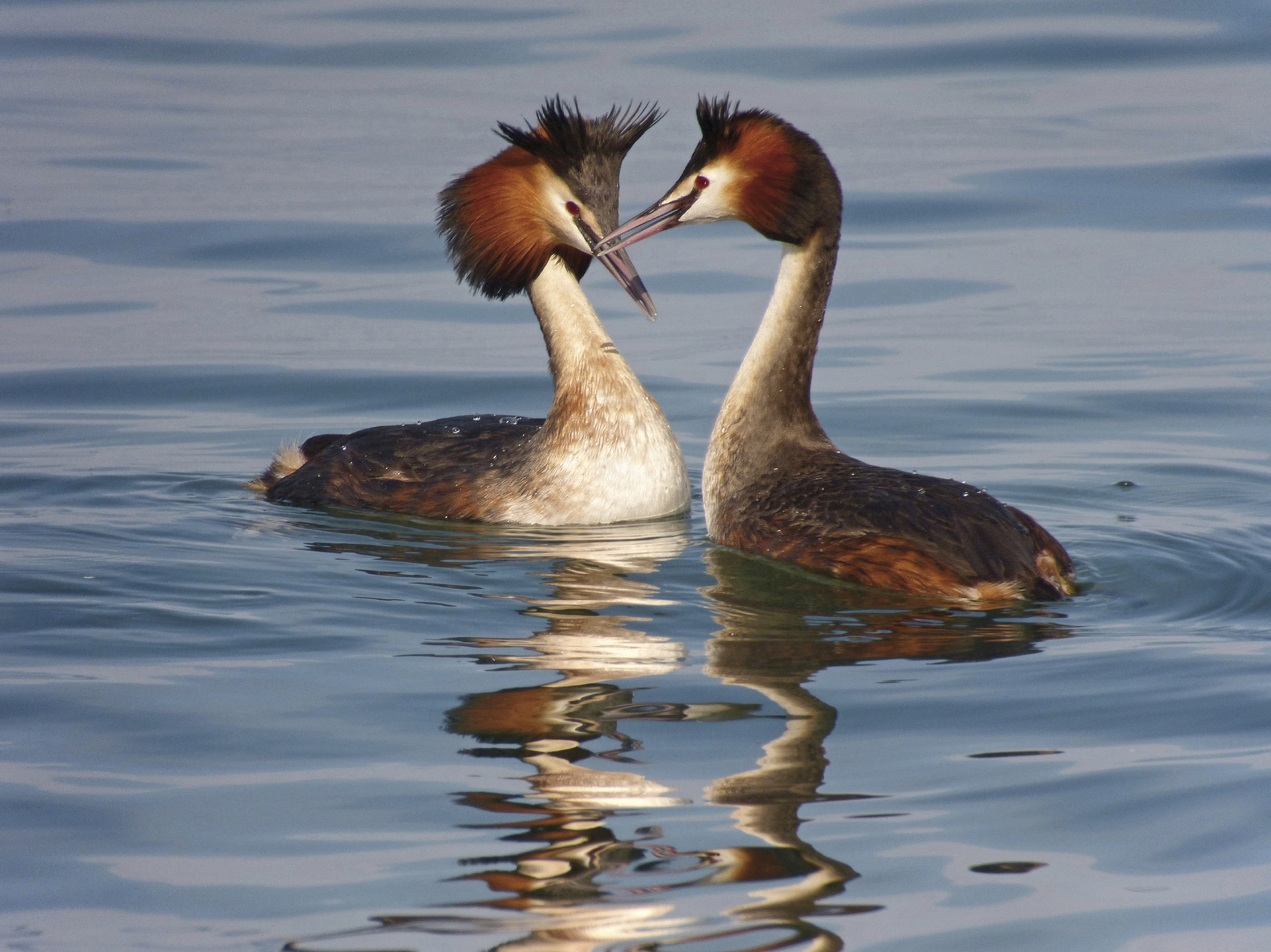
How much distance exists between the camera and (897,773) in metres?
4.58

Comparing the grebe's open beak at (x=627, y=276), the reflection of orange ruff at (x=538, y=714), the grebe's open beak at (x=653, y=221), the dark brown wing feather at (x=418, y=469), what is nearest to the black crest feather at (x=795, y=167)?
the grebe's open beak at (x=653, y=221)

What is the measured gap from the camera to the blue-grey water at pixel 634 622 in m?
4.02

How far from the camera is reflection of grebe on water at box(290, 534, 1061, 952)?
3.82 meters

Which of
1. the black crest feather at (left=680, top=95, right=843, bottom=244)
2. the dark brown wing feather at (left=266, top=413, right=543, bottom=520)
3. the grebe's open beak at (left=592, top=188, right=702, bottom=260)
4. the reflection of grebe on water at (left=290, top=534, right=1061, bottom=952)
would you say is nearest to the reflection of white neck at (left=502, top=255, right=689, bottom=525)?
the dark brown wing feather at (left=266, top=413, right=543, bottom=520)

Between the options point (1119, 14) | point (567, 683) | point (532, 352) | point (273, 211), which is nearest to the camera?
point (567, 683)

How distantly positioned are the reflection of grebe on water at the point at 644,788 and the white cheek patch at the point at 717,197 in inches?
65.8

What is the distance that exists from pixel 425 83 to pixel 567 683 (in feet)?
46.3

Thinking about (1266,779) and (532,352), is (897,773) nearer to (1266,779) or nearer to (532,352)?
(1266,779)

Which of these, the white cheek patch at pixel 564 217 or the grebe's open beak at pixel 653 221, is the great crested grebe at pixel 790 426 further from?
the white cheek patch at pixel 564 217

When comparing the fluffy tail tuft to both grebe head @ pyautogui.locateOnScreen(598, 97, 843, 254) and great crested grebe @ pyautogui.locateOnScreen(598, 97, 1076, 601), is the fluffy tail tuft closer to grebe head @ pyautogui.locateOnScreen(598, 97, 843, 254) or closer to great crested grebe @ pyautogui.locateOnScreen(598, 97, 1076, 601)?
great crested grebe @ pyautogui.locateOnScreen(598, 97, 1076, 601)

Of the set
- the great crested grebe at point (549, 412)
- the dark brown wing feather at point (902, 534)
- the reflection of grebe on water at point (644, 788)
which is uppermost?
the great crested grebe at point (549, 412)

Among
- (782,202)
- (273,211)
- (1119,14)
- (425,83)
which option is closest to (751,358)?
(782,202)

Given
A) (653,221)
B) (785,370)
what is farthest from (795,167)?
(785,370)

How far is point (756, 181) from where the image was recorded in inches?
281
